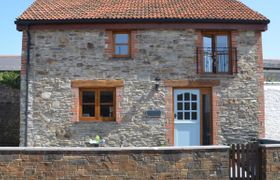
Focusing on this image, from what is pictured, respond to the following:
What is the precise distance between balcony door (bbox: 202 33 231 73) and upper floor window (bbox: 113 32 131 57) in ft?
9.61

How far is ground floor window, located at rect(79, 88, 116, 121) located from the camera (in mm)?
14688

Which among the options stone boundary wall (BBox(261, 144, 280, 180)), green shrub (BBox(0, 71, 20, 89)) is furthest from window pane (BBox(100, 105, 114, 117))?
green shrub (BBox(0, 71, 20, 89))

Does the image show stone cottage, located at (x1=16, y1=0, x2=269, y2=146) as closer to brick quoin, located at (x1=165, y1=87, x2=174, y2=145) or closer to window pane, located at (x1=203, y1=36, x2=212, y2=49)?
brick quoin, located at (x1=165, y1=87, x2=174, y2=145)

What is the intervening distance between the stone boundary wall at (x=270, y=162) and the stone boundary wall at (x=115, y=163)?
34.8 inches

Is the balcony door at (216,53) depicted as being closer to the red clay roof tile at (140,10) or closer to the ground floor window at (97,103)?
the red clay roof tile at (140,10)

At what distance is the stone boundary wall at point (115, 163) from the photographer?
861 cm

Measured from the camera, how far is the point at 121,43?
14.9 metres

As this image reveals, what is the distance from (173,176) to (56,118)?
7013mm

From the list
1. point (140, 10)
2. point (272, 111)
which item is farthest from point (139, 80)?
point (272, 111)

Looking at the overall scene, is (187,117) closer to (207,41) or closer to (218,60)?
(218,60)

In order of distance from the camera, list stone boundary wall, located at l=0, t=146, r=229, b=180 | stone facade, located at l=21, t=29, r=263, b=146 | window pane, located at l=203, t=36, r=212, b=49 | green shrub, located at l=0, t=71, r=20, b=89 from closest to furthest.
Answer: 1. stone boundary wall, located at l=0, t=146, r=229, b=180
2. stone facade, located at l=21, t=29, r=263, b=146
3. window pane, located at l=203, t=36, r=212, b=49
4. green shrub, located at l=0, t=71, r=20, b=89

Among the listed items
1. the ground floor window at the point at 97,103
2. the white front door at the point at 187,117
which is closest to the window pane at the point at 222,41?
the white front door at the point at 187,117

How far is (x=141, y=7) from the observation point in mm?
15820

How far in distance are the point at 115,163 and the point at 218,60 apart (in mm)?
7749
